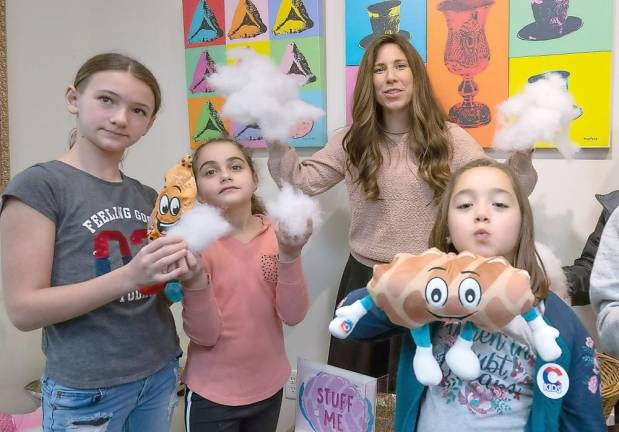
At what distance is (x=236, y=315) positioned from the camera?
1.31 m

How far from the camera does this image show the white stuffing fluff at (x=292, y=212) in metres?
1.12

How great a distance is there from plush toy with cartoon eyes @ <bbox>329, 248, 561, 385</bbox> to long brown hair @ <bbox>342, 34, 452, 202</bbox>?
79cm

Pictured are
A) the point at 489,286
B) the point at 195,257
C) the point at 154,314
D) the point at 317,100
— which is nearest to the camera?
the point at 489,286

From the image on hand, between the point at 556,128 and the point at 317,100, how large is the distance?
0.92 m

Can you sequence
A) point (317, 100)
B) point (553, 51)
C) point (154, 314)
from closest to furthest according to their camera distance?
point (154, 314), point (553, 51), point (317, 100)

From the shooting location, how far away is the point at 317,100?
2.04m

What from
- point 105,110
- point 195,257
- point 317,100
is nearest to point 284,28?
point 317,100

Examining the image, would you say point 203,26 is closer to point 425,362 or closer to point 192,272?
point 192,272

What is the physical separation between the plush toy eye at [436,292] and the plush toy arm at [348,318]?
14cm

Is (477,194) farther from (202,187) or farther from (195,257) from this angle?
(202,187)

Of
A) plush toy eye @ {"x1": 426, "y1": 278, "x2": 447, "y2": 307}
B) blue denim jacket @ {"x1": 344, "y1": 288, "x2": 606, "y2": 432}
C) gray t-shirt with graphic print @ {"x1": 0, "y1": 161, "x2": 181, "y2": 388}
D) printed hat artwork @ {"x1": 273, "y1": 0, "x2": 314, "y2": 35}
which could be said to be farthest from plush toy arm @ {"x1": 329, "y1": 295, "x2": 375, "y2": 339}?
printed hat artwork @ {"x1": 273, "y1": 0, "x2": 314, "y2": 35}

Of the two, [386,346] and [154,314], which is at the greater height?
[154,314]

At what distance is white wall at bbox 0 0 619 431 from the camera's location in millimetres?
1796

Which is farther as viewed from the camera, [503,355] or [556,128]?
[556,128]
